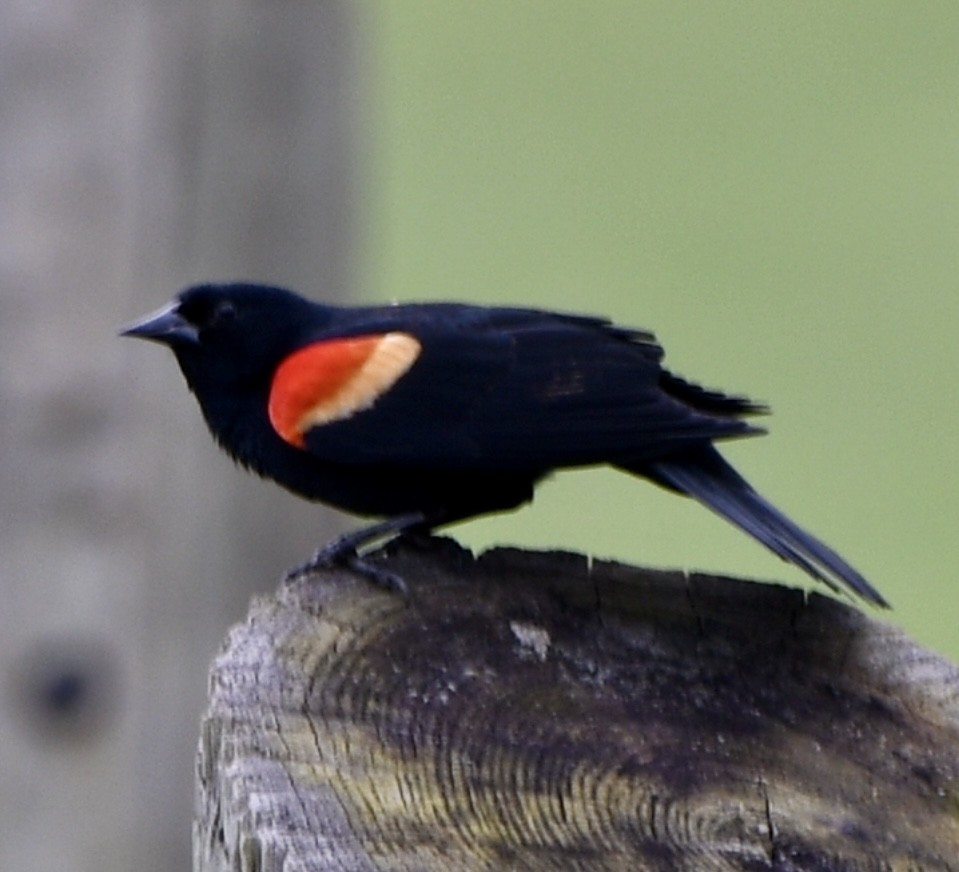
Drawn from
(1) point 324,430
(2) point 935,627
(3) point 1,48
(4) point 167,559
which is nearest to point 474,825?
(1) point 324,430

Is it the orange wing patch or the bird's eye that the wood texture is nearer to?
the orange wing patch

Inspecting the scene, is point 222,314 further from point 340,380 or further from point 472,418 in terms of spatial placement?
point 472,418

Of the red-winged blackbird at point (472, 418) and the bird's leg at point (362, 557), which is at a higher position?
the red-winged blackbird at point (472, 418)

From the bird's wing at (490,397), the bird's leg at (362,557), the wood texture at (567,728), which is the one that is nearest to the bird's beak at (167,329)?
the bird's wing at (490,397)

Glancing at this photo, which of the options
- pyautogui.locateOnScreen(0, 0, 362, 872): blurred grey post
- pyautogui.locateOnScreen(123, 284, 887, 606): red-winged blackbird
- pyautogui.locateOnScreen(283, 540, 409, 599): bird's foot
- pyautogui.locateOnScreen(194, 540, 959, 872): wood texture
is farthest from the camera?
pyautogui.locateOnScreen(0, 0, 362, 872): blurred grey post

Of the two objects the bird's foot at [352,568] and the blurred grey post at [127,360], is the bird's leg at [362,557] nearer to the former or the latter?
the bird's foot at [352,568]

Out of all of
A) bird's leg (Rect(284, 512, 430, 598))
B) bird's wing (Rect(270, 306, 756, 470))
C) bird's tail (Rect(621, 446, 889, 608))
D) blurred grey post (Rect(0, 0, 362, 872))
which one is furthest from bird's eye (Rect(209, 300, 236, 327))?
bird's tail (Rect(621, 446, 889, 608))

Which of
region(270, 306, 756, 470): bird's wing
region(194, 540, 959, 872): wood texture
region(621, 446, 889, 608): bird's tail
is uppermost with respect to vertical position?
region(270, 306, 756, 470): bird's wing
